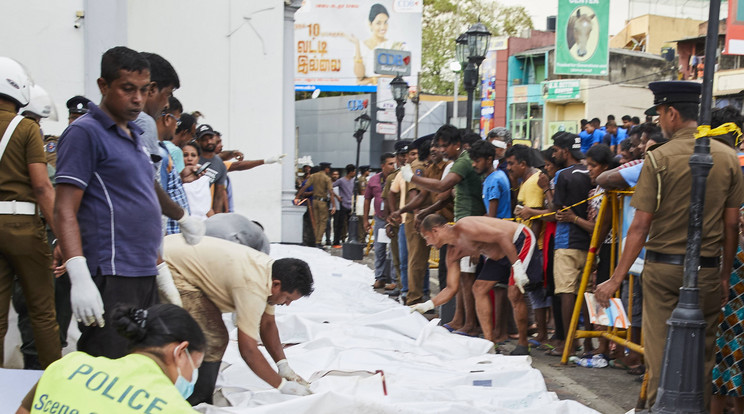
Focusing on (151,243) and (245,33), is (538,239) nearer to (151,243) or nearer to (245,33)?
(151,243)

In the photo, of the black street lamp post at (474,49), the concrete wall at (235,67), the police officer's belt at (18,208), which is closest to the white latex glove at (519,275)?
the police officer's belt at (18,208)

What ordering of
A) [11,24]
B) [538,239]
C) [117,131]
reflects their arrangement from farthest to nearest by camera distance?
[11,24] < [538,239] < [117,131]

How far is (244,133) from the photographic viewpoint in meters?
13.5

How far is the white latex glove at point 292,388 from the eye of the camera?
4.54 m

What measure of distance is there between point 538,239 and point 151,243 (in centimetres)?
454

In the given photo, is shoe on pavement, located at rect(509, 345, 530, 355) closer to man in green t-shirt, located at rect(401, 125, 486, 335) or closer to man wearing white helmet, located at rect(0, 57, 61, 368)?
man in green t-shirt, located at rect(401, 125, 486, 335)

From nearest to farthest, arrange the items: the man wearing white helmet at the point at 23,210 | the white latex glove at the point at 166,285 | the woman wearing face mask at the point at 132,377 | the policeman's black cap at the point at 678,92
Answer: the woman wearing face mask at the point at 132,377 < the white latex glove at the point at 166,285 < the man wearing white helmet at the point at 23,210 < the policeman's black cap at the point at 678,92

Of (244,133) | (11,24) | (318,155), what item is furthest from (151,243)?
(318,155)

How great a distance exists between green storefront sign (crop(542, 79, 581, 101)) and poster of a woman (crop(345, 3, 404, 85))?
10274 mm

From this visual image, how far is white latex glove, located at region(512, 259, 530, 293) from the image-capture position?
259 inches

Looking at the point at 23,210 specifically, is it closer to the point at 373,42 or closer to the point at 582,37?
the point at 373,42

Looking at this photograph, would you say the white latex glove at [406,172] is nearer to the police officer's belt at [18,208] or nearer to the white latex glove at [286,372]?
the white latex glove at [286,372]

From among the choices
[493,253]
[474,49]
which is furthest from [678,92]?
[474,49]

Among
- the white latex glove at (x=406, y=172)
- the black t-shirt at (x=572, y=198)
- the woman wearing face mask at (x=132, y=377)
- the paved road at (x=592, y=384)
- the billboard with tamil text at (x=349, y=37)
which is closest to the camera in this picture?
the woman wearing face mask at (x=132, y=377)
